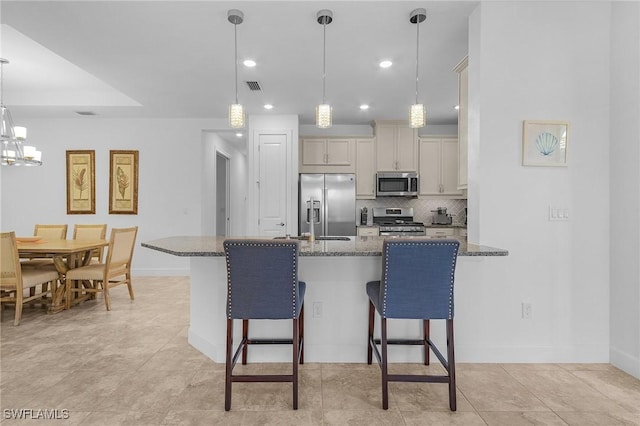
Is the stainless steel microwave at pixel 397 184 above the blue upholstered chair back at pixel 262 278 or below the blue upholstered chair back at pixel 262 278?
above

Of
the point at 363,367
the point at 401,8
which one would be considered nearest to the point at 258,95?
the point at 401,8

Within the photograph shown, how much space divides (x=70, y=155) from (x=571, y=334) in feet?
22.4

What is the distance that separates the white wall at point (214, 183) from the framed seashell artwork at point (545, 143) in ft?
15.1

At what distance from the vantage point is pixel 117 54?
10.2ft

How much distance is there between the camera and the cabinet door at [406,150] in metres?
5.16

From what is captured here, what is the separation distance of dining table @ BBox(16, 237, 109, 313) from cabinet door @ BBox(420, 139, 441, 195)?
15.2 feet

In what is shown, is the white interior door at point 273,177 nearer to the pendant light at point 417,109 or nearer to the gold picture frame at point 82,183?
the gold picture frame at point 82,183

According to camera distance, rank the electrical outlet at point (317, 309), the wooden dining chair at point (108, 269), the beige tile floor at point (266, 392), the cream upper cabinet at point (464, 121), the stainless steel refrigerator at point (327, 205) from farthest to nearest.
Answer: the stainless steel refrigerator at point (327, 205) < the wooden dining chair at point (108, 269) < the cream upper cabinet at point (464, 121) < the electrical outlet at point (317, 309) < the beige tile floor at point (266, 392)

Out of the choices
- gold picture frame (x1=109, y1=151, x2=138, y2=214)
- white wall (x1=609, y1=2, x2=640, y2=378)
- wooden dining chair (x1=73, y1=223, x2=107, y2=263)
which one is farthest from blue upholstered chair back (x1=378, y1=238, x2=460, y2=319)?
gold picture frame (x1=109, y1=151, x2=138, y2=214)

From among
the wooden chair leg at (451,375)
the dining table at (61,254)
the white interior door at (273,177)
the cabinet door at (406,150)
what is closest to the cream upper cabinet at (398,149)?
the cabinet door at (406,150)

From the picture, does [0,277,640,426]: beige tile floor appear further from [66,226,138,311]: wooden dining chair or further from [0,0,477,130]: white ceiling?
[0,0,477,130]: white ceiling

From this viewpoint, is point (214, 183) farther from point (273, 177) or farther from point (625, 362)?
point (625, 362)

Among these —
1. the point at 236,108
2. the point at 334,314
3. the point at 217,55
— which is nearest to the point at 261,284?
the point at 334,314

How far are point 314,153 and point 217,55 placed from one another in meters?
2.36
